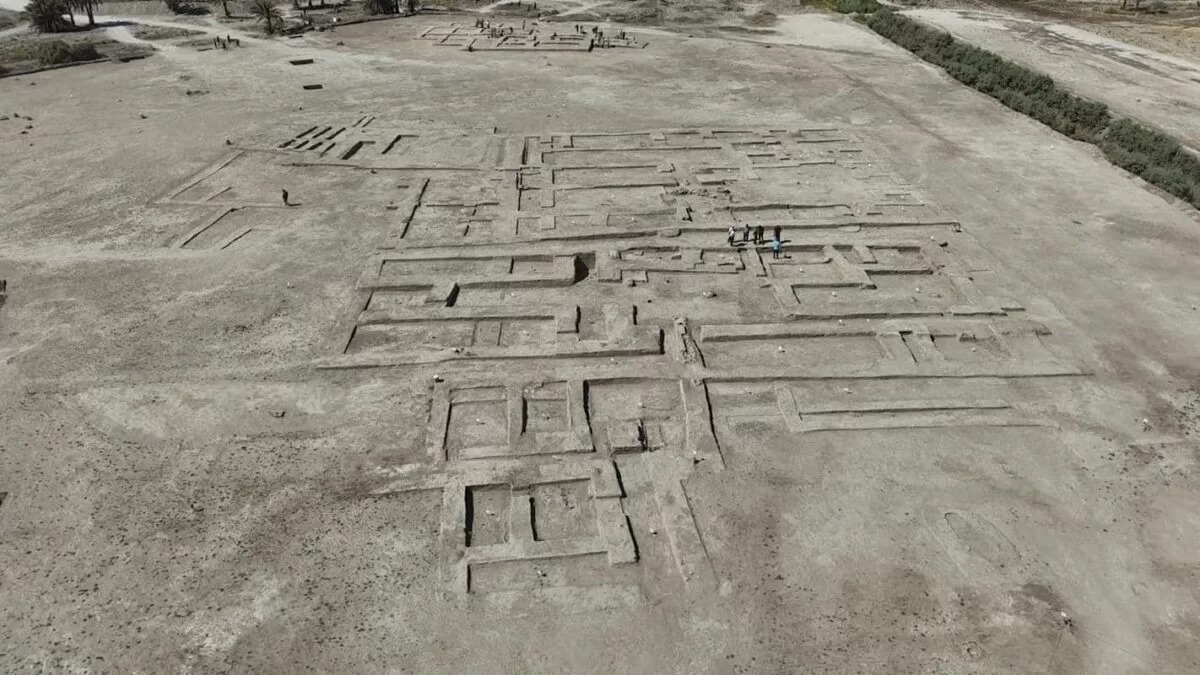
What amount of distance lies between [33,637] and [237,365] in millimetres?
5830

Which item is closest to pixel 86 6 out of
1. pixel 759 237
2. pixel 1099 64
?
pixel 759 237

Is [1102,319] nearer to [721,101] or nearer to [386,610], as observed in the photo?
[386,610]

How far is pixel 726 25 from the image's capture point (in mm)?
44906

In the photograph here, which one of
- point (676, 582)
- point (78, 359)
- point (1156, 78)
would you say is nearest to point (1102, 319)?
point (676, 582)

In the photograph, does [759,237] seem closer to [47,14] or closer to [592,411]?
[592,411]

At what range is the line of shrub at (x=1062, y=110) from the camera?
2261 centimetres

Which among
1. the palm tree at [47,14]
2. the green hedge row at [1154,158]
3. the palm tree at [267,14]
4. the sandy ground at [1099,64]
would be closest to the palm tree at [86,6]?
the palm tree at [47,14]

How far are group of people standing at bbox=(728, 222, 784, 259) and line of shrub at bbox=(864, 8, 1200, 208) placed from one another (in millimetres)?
12795

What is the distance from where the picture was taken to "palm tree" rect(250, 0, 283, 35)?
137 feet

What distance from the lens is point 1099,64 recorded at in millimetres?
34688

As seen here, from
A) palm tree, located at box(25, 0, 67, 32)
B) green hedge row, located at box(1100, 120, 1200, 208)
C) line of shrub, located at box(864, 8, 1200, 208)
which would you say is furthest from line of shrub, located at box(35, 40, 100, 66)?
green hedge row, located at box(1100, 120, 1200, 208)

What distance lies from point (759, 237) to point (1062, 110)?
59.0ft

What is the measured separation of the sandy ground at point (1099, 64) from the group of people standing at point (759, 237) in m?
17.4

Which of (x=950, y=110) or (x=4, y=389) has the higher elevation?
(x=950, y=110)
